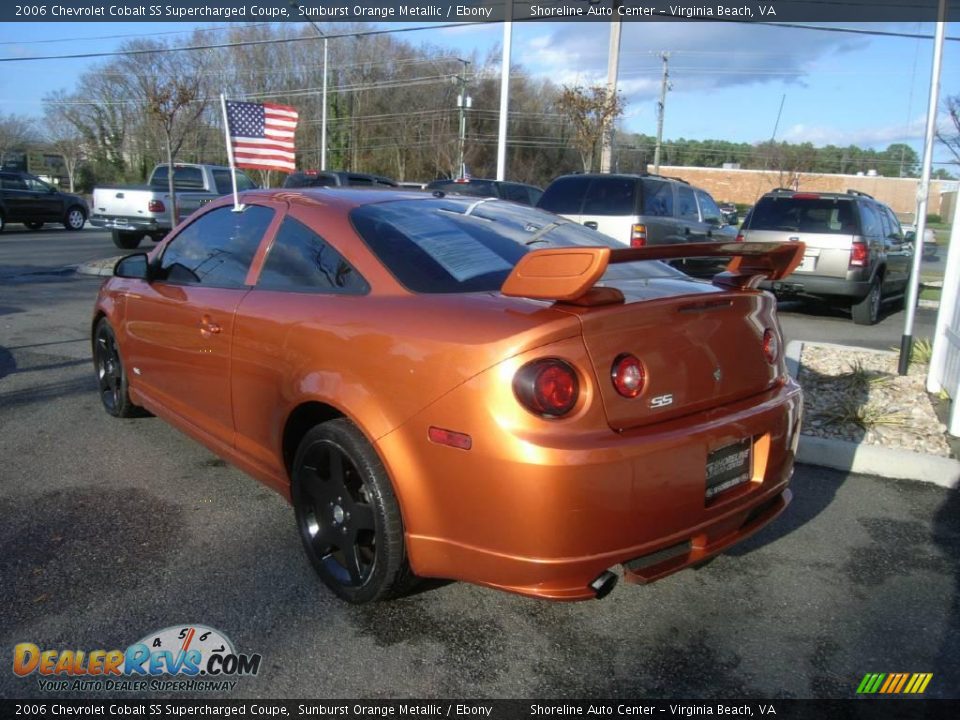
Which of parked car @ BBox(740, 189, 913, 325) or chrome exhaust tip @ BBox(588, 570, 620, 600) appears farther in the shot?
parked car @ BBox(740, 189, 913, 325)

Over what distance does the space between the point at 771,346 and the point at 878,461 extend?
209cm

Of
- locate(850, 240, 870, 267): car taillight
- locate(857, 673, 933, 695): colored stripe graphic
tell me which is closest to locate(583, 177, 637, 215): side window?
locate(850, 240, 870, 267): car taillight

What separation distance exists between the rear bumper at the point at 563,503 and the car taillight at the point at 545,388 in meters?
0.10

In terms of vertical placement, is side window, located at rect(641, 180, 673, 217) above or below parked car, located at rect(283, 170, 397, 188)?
below

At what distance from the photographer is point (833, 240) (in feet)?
33.4

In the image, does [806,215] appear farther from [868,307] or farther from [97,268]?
[97,268]

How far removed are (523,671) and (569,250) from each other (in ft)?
4.69

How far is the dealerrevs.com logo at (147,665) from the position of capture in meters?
2.46

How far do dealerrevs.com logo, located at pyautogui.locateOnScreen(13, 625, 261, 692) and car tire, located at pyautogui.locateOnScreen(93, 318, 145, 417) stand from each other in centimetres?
256

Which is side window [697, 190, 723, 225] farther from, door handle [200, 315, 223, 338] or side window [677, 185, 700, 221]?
door handle [200, 315, 223, 338]

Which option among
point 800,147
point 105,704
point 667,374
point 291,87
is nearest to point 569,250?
point 667,374

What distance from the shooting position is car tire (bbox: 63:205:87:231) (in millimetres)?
22719

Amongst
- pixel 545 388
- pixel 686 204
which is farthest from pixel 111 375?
Answer: pixel 686 204

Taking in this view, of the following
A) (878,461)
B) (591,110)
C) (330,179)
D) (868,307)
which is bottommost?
(878,461)
